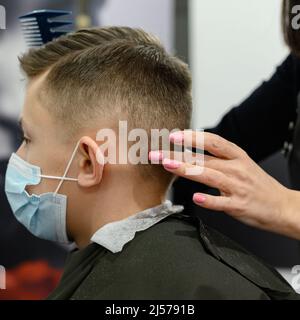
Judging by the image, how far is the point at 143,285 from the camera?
100cm

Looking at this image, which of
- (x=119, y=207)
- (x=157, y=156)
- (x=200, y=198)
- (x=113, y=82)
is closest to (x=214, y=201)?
(x=200, y=198)

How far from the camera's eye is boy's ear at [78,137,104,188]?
107cm

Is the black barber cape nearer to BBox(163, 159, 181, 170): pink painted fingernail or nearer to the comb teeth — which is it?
BBox(163, 159, 181, 170): pink painted fingernail

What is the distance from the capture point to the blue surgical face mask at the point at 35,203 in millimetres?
1146

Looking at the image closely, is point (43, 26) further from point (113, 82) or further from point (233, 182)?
point (233, 182)

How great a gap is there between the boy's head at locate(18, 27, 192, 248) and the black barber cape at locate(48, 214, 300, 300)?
117 mm

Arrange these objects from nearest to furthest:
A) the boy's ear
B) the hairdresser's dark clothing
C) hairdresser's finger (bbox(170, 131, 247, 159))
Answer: hairdresser's finger (bbox(170, 131, 247, 159)), the boy's ear, the hairdresser's dark clothing

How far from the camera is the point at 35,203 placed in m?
1.17

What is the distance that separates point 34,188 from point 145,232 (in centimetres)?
30

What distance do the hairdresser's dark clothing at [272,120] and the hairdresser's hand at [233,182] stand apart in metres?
0.55

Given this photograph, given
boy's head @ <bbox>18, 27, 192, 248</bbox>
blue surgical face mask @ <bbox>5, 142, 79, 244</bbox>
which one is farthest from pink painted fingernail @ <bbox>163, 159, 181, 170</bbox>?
blue surgical face mask @ <bbox>5, 142, 79, 244</bbox>

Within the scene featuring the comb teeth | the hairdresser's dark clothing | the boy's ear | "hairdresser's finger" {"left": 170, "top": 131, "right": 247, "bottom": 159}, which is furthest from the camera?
the hairdresser's dark clothing

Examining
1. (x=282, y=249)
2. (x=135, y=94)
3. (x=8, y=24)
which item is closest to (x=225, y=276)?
(x=135, y=94)
